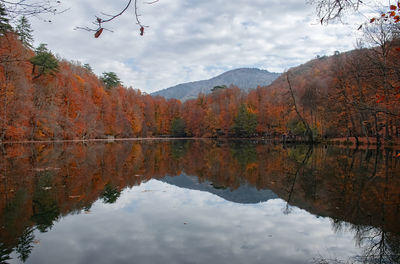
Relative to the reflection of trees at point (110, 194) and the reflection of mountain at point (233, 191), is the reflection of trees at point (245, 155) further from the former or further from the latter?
the reflection of trees at point (110, 194)

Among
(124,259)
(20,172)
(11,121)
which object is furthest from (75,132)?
(124,259)

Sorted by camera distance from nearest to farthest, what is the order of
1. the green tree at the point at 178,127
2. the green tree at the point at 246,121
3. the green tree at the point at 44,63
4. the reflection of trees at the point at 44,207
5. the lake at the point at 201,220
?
the lake at the point at 201,220, the reflection of trees at the point at 44,207, the green tree at the point at 44,63, the green tree at the point at 246,121, the green tree at the point at 178,127

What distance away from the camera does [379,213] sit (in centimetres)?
577

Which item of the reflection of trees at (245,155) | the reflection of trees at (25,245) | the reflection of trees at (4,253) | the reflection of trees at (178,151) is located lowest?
the reflection of trees at (178,151)

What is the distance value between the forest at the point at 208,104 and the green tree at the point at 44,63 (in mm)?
152

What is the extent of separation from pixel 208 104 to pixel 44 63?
5476 centimetres

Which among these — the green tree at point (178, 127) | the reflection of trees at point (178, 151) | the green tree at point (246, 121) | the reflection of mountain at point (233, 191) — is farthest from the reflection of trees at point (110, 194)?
the green tree at point (178, 127)

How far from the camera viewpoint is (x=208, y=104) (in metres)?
90.8

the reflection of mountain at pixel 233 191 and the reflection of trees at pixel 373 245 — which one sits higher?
the reflection of trees at pixel 373 245

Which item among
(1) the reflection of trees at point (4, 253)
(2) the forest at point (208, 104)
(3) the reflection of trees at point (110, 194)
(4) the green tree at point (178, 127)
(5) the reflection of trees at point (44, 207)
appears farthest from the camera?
(4) the green tree at point (178, 127)

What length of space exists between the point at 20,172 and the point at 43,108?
1352 inches

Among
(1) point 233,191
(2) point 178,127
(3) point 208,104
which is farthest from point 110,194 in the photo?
(3) point 208,104

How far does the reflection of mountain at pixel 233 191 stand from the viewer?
25.1 ft

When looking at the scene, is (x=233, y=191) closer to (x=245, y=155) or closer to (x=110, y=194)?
(x=110, y=194)
